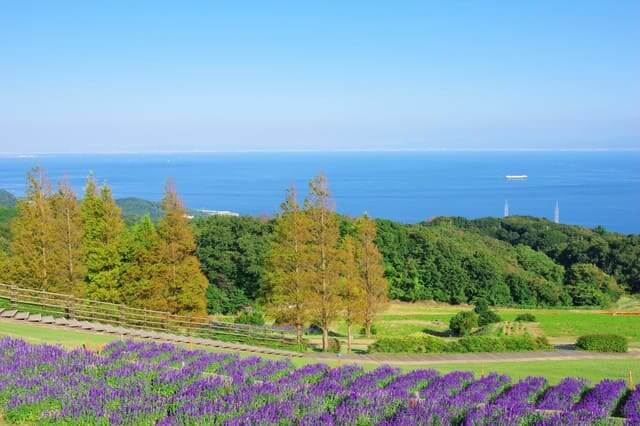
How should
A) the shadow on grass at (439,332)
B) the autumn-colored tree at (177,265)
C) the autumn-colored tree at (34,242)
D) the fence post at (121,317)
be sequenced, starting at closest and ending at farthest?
the fence post at (121,317) < the autumn-colored tree at (177,265) < the autumn-colored tree at (34,242) < the shadow on grass at (439,332)

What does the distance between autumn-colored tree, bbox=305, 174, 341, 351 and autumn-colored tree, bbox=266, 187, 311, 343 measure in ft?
1.12

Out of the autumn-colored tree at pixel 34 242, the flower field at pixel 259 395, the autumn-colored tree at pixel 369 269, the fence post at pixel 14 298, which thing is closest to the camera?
the flower field at pixel 259 395

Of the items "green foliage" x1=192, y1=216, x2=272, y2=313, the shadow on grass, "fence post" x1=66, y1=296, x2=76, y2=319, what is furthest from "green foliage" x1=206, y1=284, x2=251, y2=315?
"fence post" x1=66, y1=296, x2=76, y2=319

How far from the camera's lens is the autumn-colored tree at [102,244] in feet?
98.5

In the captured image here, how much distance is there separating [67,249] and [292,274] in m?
12.0

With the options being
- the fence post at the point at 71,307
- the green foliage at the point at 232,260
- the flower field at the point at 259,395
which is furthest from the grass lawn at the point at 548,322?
the flower field at the point at 259,395

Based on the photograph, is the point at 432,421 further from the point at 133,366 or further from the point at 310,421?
the point at 133,366

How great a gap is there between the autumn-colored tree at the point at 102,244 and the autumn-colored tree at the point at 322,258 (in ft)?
34.5

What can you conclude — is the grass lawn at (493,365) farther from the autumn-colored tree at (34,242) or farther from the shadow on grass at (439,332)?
the shadow on grass at (439,332)

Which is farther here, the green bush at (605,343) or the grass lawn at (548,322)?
the grass lawn at (548,322)

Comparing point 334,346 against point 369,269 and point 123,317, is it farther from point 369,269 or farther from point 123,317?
point 123,317

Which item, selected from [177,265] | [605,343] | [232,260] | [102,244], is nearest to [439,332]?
[605,343]

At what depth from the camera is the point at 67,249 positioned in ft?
98.4

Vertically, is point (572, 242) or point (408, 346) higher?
point (572, 242)
